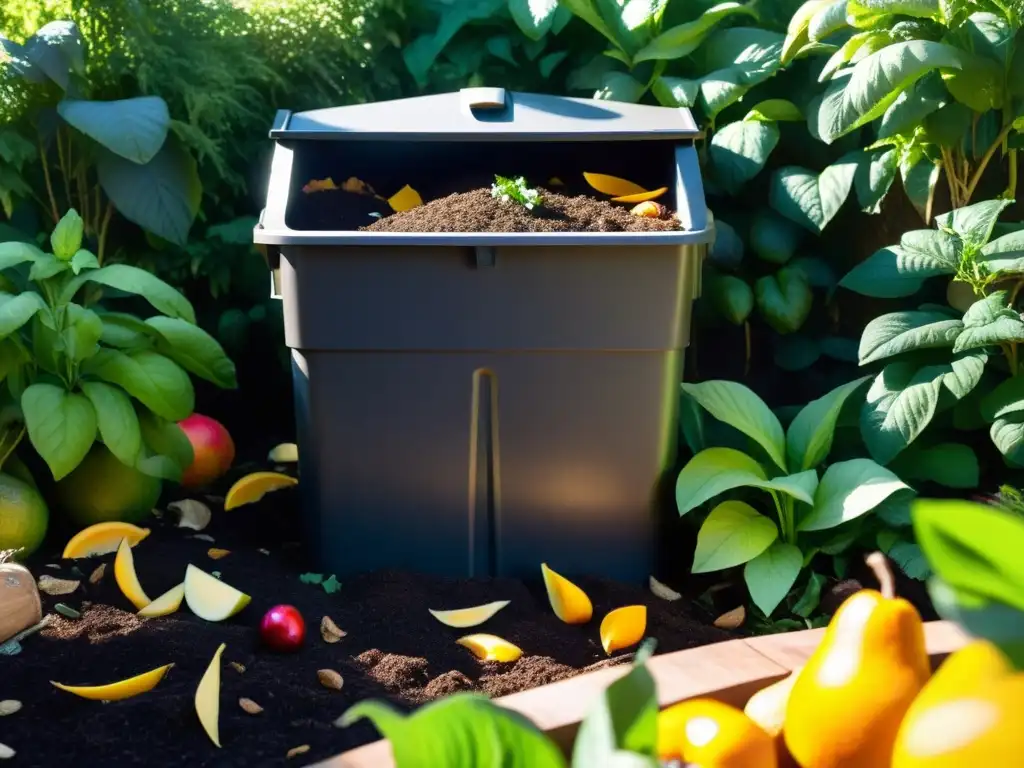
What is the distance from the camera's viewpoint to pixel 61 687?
1.49 meters

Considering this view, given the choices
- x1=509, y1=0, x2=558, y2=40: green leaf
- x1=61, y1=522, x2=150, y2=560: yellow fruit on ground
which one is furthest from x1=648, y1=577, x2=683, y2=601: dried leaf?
x1=509, y1=0, x2=558, y2=40: green leaf

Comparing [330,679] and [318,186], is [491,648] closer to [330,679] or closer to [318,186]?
[330,679]

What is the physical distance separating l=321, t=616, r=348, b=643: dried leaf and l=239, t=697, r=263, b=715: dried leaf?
27 centimetres

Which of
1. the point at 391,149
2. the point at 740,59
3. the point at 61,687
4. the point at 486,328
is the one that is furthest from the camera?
the point at 740,59

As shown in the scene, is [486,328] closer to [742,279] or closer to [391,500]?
[391,500]

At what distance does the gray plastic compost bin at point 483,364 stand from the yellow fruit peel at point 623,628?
218 mm

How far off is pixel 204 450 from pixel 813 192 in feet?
5.01

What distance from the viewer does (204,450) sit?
242cm

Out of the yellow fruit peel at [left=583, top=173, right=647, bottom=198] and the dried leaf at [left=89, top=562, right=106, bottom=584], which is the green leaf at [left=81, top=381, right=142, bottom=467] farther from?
the yellow fruit peel at [left=583, top=173, right=647, bottom=198]

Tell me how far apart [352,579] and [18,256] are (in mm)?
872

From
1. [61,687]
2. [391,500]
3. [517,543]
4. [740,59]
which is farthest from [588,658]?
[740,59]

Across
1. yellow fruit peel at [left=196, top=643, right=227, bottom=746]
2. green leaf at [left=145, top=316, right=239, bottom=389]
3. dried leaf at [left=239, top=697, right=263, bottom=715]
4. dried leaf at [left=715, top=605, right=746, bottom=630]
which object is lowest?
dried leaf at [left=715, top=605, right=746, bottom=630]

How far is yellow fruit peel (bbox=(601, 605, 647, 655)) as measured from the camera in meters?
1.78

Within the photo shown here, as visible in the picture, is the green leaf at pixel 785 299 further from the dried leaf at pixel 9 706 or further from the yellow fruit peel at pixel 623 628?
the dried leaf at pixel 9 706
